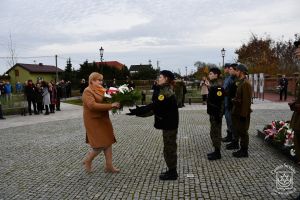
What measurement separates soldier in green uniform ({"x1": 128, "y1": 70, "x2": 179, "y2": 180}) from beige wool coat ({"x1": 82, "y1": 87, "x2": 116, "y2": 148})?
25.9 inches

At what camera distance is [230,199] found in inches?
199

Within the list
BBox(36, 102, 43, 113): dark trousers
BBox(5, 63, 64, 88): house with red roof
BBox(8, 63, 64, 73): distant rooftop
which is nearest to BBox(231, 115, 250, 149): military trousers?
BBox(36, 102, 43, 113): dark trousers

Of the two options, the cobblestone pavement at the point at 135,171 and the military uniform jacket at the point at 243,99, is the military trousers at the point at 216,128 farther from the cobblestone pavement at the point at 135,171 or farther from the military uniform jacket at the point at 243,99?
the military uniform jacket at the point at 243,99

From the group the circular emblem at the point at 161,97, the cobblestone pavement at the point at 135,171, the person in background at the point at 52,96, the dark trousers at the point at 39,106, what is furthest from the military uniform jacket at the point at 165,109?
the dark trousers at the point at 39,106

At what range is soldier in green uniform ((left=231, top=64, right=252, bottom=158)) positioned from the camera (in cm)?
736

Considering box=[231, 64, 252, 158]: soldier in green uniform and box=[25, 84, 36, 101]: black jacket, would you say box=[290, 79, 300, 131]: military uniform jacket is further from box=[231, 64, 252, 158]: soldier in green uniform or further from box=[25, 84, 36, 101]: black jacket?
box=[25, 84, 36, 101]: black jacket

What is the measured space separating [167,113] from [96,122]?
129 centimetres

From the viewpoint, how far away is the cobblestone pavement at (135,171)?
544 cm

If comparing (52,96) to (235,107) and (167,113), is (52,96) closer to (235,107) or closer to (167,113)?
(235,107)

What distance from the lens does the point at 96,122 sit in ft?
20.5

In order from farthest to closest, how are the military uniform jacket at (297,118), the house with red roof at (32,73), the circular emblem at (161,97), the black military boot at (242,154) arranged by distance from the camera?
the house with red roof at (32,73), the black military boot at (242,154), the circular emblem at (161,97), the military uniform jacket at (297,118)

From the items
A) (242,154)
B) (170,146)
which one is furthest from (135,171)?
(242,154)

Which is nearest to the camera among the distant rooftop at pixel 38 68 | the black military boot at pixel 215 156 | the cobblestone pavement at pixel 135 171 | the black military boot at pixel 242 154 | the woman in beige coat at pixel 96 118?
the cobblestone pavement at pixel 135 171

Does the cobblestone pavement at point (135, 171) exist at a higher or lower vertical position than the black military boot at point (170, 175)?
lower
